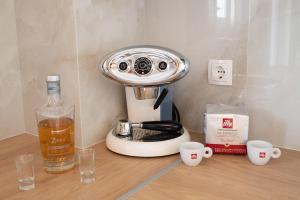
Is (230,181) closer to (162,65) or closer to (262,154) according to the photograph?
(262,154)

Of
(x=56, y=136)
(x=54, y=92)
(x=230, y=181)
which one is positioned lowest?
(x=230, y=181)

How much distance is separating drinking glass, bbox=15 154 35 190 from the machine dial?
0.40 meters

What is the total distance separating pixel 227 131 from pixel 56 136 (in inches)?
19.6

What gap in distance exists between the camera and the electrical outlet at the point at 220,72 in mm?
1112

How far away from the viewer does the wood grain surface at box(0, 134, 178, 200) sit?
80 cm

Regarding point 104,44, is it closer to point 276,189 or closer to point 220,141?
point 220,141

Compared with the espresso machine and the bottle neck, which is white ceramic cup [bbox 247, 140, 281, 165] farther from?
the bottle neck

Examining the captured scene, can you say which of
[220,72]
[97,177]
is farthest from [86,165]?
[220,72]

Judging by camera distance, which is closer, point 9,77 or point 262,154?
point 262,154

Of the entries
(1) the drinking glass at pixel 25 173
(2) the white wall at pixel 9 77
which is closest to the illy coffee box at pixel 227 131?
(1) the drinking glass at pixel 25 173

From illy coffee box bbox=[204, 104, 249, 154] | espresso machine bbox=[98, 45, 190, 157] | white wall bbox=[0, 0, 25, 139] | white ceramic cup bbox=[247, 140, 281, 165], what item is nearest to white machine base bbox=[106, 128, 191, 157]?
espresso machine bbox=[98, 45, 190, 157]

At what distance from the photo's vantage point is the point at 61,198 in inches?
30.8

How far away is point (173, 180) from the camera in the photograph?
86 centimetres

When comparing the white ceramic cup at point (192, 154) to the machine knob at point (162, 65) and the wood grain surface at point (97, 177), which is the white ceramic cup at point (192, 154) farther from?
the machine knob at point (162, 65)
